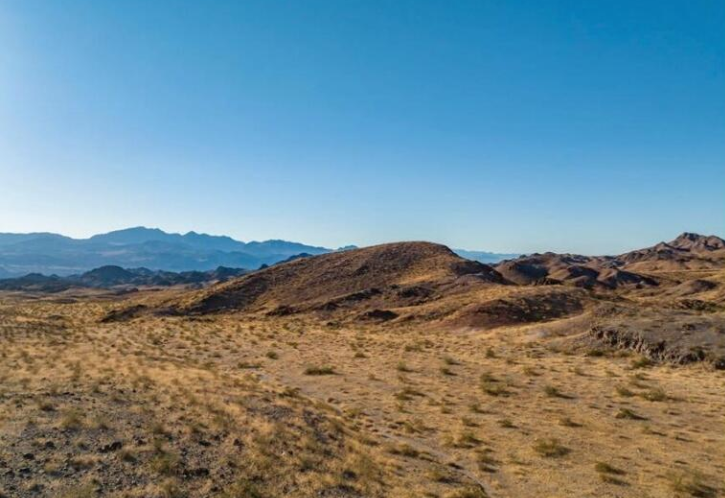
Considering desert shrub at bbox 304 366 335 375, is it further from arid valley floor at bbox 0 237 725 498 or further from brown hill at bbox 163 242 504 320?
brown hill at bbox 163 242 504 320

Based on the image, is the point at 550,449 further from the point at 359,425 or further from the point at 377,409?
the point at 377,409

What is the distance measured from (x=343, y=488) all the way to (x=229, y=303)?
61.7 meters

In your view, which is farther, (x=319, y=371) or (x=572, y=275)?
(x=572, y=275)

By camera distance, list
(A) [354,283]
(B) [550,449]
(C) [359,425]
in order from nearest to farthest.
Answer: (B) [550,449] → (C) [359,425] → (A) [354,283]

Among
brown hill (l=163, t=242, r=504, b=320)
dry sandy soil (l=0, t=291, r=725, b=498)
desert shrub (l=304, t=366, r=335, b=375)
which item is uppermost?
brown hill (l=163, t=242, r=504, b=320)

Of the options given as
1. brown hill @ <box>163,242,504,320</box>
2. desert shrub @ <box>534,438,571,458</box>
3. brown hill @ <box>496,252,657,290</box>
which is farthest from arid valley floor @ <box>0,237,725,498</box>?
brown hill @ <box>496,252,657,290</box>

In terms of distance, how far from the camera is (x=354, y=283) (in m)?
73.8

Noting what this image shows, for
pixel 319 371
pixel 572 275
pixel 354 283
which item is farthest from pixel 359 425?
pixel 572 275

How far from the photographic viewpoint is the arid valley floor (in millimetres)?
12359

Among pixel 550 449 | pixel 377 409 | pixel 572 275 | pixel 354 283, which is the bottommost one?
pixel 377 409

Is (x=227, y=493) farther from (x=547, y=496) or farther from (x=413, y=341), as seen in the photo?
(x=413, y=341)

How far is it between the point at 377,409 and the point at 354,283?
53687 mm

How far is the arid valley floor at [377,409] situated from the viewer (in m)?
12.4

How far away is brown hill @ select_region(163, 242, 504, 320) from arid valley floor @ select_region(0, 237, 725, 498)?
52.4 feet
